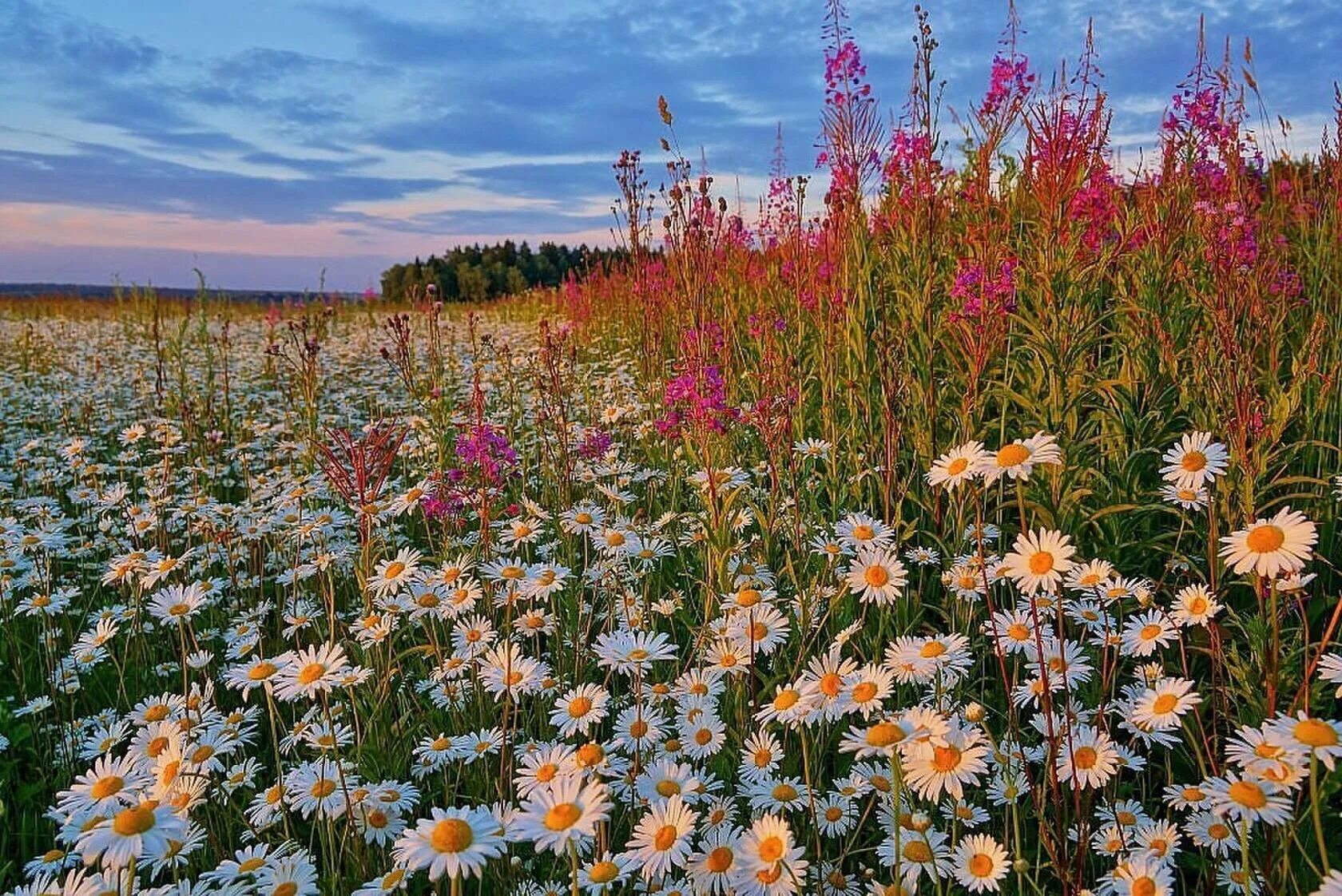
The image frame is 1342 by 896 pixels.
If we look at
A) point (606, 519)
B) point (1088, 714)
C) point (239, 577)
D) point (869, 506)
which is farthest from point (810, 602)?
point (239, 577)

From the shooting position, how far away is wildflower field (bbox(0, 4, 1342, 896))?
4.55 feet

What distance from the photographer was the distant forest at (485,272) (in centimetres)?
1872

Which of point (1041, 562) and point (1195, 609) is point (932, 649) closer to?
point (1041, 562)

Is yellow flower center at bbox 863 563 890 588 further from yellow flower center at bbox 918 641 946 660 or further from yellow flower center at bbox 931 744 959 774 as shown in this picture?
yellow flower center at bbox 931 744 959 774

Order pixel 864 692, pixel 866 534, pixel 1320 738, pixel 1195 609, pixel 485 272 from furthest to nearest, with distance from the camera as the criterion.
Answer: pixel 485 272 < pixel 866 534 < pixel 1195 609 < pixel 864 692 < pixel 1320 738

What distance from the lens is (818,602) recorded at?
81.0 inches

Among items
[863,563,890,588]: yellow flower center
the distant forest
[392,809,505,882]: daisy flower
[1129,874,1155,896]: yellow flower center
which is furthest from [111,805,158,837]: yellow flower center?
the distant forest

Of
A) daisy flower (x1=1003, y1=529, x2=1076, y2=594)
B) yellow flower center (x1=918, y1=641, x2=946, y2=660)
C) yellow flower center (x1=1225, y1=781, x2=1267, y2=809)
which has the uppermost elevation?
daisy flower (x1=1003, y1=529, x2=1076, y2=594)

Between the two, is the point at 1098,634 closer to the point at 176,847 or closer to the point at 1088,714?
the point at 1088,714

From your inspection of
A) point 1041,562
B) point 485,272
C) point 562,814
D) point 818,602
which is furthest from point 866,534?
point 485,272

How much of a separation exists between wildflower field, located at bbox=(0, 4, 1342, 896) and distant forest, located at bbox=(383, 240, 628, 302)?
572 inches

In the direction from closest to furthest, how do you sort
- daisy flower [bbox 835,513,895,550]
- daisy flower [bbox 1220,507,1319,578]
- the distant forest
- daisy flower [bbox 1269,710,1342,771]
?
daisy flower [bbox 1269,710,1342,771] < daisy flower [bbox 1220,507,1319,578] < daisy flower [bbox 835,513,895,550] < the distant forest

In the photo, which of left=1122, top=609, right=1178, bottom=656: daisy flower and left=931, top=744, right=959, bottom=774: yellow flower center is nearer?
left=931, top=744, right=959, bottom=774: yellow flower center

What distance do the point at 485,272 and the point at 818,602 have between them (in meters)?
18.6
